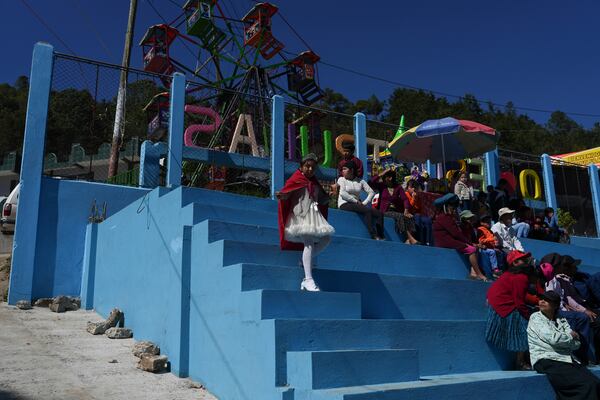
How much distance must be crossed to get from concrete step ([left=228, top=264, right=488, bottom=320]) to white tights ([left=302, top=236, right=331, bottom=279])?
176 millimetres

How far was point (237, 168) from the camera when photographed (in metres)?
9.68

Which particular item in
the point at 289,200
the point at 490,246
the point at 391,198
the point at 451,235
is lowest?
the point at 490,246

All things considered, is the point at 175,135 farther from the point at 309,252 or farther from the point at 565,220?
the point at 565,220

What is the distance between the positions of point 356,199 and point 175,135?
3.11 metres

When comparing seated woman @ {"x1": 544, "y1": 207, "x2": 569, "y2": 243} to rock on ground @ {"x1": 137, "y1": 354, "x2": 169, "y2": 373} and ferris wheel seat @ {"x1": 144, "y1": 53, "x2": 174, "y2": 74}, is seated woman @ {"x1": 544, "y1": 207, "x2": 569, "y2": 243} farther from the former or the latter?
ferris wheel seat @ {"x1": 144, "y1": 53, "x2": 174, "y2": 74}

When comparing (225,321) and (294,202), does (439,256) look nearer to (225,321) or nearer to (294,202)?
(294,202)

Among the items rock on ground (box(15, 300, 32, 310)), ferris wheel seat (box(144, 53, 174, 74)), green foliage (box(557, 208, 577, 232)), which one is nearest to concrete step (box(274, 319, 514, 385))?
rock on ground (box(15, 300, 32, 310))

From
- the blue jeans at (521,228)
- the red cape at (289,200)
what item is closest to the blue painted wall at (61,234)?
the red cape at (289,200)

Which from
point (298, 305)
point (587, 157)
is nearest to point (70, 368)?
point (298, 305)

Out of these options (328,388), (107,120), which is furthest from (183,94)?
(328,388)

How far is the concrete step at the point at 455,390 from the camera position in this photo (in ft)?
12.3

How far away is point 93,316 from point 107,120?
418 cm

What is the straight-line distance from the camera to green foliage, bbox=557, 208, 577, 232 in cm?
1387

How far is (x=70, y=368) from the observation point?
5391 millimetres
